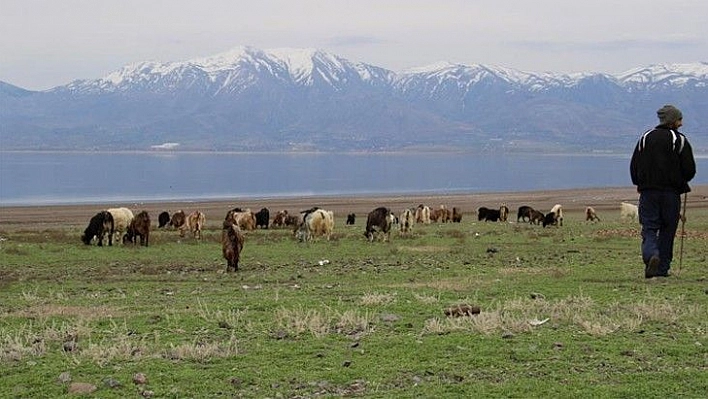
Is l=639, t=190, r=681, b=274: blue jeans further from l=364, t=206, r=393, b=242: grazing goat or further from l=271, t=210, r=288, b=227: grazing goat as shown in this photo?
l=271, t=210, r=288, b=227: grazing goat

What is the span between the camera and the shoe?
1432cm

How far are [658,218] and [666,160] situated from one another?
92 cm

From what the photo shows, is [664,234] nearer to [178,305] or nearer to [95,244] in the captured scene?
[178,305]

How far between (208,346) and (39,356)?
1.74m

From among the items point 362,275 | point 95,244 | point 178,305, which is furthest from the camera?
point 95,244

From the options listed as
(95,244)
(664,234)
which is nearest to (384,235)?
Result: (95,244)

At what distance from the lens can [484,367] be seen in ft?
28.5

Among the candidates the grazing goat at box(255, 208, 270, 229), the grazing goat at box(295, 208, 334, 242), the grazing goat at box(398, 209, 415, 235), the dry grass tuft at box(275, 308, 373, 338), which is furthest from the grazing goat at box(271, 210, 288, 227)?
the dry grass tuft at box(275, 308, 373, 338)

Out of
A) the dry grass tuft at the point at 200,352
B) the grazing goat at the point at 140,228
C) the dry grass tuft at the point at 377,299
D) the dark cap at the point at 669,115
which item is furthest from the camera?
the grazing goat at the point at 140,228

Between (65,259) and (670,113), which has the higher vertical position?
(670,113)

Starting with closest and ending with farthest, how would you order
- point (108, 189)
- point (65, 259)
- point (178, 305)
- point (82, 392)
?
point (82, 392)
point (178, 305)
point (65, 259)
point (108, 189)

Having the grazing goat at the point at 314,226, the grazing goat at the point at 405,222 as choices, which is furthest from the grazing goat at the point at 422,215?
the grazing goat at the point at 314,226

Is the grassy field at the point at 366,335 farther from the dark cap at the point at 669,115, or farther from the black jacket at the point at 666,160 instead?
the dark cap at the point at 669,115

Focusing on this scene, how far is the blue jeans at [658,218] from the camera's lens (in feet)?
46.3
